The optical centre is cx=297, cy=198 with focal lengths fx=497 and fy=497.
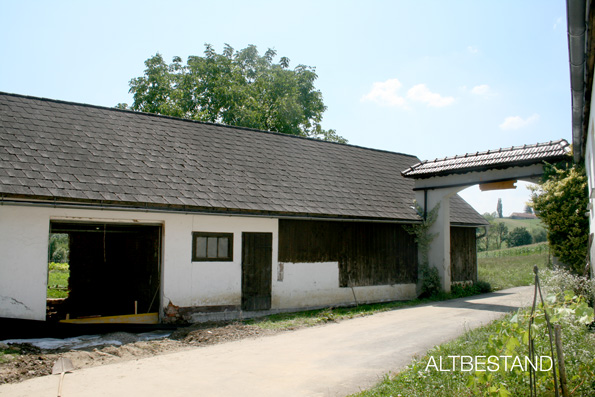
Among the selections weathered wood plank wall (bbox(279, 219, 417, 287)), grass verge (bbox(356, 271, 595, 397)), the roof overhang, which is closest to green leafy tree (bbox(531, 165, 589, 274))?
the roof overhang

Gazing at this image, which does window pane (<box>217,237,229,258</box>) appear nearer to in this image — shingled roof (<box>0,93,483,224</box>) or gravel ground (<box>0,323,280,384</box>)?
shingled roof (<box>0,93,483,224</box>)

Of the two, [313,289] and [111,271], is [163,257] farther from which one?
[111,271]

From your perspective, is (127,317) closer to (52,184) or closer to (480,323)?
(52,184)

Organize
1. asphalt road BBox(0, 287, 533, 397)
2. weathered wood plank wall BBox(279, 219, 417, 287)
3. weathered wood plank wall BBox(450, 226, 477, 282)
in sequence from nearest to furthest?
asphalt road BBox(0, 287, 533, 397) → weathered wood plank wall BBox(279, 219, 417, 287) → weathered wood plank wall BBox(450, 226, 477, 282)

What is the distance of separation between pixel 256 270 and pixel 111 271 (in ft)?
19.6

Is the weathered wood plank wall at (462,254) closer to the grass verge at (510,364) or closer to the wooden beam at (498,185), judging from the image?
the wooden beam at (498,185)

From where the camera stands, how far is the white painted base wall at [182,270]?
372 inches

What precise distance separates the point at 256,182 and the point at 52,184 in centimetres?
543

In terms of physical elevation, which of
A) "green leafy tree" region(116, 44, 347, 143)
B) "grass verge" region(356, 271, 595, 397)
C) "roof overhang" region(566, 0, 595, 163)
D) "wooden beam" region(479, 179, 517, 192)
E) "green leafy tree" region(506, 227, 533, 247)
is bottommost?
"grass verge" region(356, 271, 595, 397)

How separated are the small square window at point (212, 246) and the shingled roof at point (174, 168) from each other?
72 cm

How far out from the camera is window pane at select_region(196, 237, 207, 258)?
38.8 feet

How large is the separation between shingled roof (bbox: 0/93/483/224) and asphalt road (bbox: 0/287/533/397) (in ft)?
12.3

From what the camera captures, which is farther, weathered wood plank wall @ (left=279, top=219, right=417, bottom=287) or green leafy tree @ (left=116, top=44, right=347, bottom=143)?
green leafy tree @ (left=116, top=44, right=347, bottom=143)

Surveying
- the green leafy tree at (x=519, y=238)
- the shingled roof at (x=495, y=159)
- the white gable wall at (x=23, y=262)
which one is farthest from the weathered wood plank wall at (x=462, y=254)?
the green leafy tree at (x=519, y=238)
